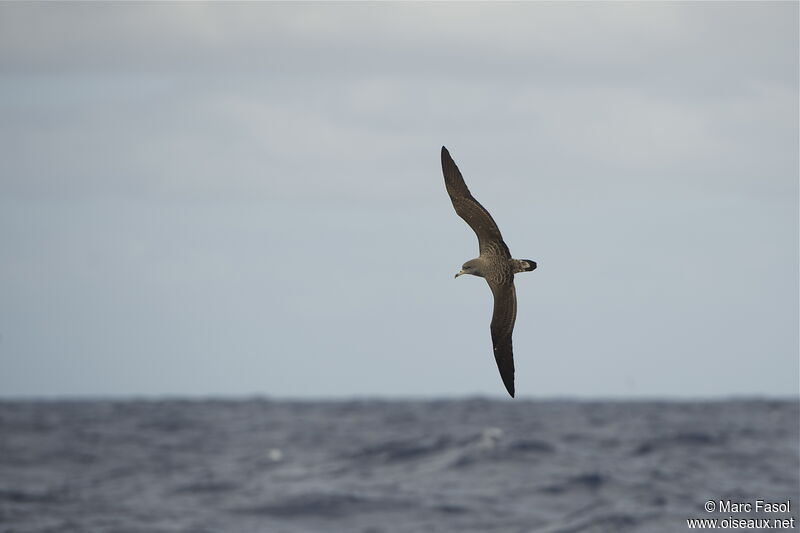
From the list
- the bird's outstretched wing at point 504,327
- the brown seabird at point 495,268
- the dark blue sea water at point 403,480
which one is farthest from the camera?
the dark blue sea water at point 403,480

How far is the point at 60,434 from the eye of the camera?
56500 millimetres

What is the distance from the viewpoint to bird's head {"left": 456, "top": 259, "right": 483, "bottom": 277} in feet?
36.4

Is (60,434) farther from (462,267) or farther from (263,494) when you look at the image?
(462,267)

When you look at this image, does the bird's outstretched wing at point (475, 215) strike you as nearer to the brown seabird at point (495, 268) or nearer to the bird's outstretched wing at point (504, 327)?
the brown seabird at point (495, 268)

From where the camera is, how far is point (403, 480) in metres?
33.1

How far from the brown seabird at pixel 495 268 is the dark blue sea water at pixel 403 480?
1491 centimetres

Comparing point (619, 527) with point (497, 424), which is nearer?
point (619, 527)

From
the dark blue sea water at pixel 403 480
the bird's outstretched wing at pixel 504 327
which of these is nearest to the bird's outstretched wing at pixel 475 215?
the bird's outstretched wing at pixel 504 327

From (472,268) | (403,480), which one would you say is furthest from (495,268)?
(403,480)

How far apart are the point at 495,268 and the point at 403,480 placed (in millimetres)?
22972

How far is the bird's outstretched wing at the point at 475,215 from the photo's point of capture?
11.1 meters

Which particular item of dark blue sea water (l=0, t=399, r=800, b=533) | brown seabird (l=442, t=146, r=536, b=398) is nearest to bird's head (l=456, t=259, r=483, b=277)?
brown seabird (l=442, t=146, r=536, b=398)

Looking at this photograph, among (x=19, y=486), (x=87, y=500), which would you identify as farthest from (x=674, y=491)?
(x=19, y=486)

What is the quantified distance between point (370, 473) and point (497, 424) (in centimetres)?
2116
